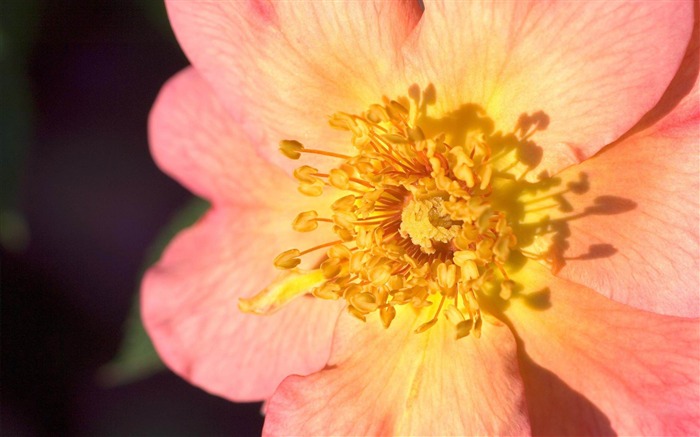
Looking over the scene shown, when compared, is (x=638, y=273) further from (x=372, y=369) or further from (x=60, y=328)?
(x=60, y=328)

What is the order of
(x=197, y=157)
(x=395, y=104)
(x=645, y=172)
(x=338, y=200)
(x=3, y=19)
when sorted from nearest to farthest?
(x=645, y=172), (x=395, y=104), (x=338, y=200), (x=197, y=157), (x=3, y=19)

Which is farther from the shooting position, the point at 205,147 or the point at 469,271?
the point at 205,147

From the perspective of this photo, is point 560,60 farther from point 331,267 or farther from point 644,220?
point 331,267

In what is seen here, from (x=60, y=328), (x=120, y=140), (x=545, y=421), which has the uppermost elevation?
(x=120, y=140)

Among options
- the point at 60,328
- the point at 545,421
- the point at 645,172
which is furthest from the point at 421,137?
the point at 60,328

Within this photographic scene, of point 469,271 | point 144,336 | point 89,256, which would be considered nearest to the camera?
point 469,271

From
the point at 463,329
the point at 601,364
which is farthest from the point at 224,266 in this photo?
the point at 601,364
